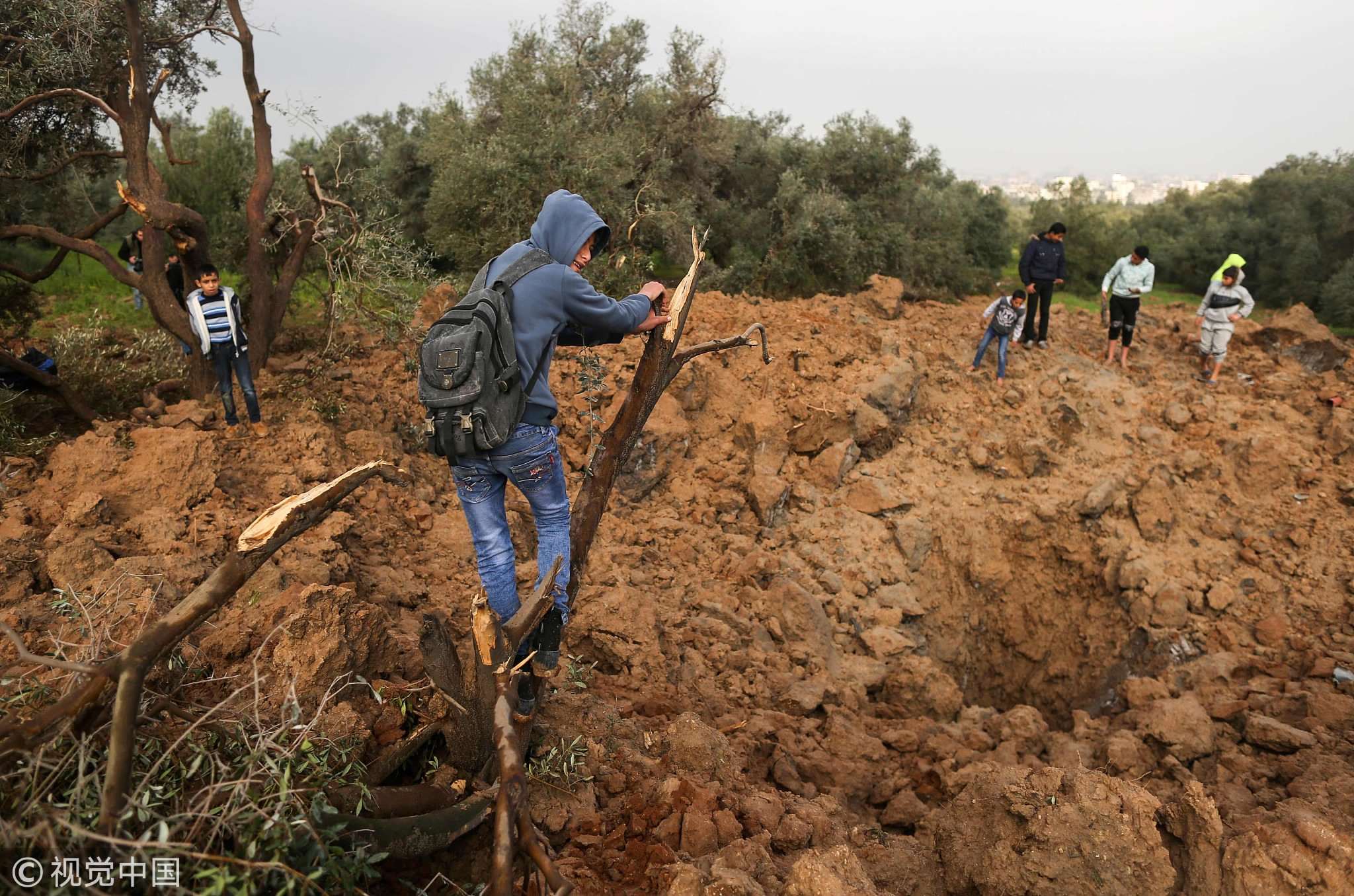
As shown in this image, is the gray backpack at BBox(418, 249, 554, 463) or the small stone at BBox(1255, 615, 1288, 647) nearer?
the gray backpack at BBox(418, 249, 554, 463)

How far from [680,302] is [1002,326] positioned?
6.51 metres

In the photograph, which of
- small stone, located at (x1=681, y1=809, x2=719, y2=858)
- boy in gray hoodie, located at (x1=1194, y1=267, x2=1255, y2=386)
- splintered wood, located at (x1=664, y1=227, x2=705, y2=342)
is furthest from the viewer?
boy in gray hoodie, located at (x1=1194, y1=267, x2=1255, y2=386)


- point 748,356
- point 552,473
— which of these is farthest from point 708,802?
point 748,356

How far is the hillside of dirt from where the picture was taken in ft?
10.2

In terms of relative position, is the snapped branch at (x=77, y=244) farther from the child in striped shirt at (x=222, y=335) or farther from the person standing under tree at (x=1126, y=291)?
the person standing under tree at (x=1126, y=291)

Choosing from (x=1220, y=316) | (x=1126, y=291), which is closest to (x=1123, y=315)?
(x=1126, y=291)

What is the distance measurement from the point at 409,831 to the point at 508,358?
1.67 metres

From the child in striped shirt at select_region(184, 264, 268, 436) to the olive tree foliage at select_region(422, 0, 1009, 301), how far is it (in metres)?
4.42

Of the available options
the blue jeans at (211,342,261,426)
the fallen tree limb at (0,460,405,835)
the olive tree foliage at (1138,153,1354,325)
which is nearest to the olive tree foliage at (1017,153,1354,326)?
the olive tree foliage at (1138,153,1354,325)

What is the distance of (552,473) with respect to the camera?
3227 mm

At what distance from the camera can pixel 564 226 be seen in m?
3.17

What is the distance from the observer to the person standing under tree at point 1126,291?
9.68m

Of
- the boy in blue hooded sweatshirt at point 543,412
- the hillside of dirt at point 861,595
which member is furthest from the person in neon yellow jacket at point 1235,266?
the boy in blue hooded sweatshirt at point 543,412

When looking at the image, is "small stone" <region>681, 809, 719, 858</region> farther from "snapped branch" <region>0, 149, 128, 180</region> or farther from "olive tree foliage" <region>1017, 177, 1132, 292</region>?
"olive tree foliage" <region>1017, 177, 1132, 292</region>
